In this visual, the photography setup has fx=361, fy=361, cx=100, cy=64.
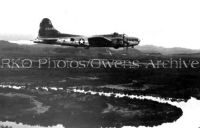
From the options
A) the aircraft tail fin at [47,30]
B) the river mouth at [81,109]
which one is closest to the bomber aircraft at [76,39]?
the aircraft tail fin at [47,30]

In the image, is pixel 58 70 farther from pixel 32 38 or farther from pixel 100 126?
pixel 100 126

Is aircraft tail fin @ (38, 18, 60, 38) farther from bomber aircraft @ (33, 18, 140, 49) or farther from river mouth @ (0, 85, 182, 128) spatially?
river mouth @ (0, 85, 182, 128)

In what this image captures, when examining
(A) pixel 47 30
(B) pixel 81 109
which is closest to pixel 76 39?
(A) pixel 47 30

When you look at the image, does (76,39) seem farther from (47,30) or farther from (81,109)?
(81,109)

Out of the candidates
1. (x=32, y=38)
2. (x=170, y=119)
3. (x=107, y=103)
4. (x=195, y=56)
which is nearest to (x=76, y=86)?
(x=107, y=103)

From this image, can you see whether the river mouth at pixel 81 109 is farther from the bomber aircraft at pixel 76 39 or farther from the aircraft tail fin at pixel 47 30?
the aircraft tail fin at pixel 47 30
